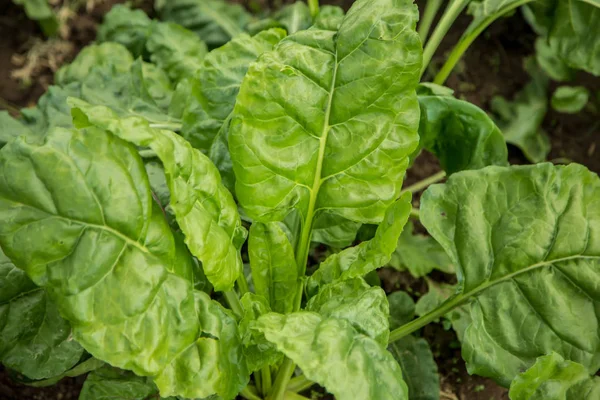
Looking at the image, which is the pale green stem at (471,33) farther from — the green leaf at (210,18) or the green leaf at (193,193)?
the green leaf at (193,193)

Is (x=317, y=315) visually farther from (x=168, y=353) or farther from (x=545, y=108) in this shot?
(x=545, y=108)

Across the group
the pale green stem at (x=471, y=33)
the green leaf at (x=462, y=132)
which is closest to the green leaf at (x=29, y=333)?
the green leaf at (x=462, y=132)

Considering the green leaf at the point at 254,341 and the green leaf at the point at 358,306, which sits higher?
the green leaf at the point at 358,306

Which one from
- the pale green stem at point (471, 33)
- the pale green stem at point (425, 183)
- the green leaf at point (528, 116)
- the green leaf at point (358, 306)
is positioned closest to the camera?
the green leaf at point (358, 306)

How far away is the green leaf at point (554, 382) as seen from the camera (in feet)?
3.33

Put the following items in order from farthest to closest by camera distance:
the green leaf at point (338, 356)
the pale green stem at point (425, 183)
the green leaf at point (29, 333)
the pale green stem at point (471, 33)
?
the pale green stem at point (425, 183) → the pale green stem at point (471, 33) → the green leaf at point (29, 333) → the green leaf at point (338, 356)

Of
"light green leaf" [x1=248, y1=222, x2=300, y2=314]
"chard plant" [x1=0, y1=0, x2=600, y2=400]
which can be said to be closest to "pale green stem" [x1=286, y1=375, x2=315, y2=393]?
"chard plant" [x1=0, y1=0, x2=600, y2=400]

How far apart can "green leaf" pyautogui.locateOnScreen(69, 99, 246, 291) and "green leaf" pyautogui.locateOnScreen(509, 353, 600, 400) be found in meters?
0.50

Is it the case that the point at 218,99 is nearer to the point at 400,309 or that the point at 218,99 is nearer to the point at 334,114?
the point at 334,114

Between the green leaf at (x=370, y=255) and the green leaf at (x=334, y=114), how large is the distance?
0.10m

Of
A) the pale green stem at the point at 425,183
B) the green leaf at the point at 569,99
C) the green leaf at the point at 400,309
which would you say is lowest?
the green leaf at the point at 400,309

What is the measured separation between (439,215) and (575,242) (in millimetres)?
240

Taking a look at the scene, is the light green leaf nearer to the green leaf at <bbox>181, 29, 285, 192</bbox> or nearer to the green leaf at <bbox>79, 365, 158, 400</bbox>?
the green leaf at <bbox>181, 29, 285, 192</bbox>

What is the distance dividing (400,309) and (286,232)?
1.10 feet
